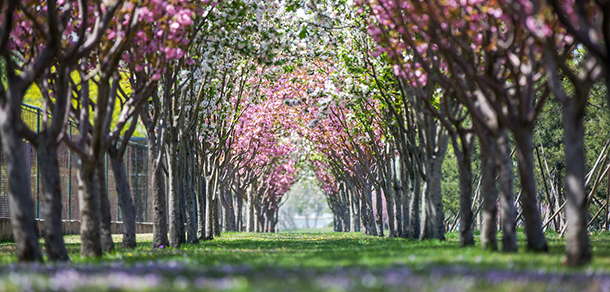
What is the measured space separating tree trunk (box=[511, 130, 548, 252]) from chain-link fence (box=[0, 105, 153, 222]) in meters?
7.17

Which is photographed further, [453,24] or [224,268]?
[453,24]

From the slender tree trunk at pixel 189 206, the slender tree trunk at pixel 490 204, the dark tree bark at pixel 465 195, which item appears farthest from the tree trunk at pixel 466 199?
the slender tree trunk at pixel 189 206

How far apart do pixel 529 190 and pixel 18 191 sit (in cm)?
693

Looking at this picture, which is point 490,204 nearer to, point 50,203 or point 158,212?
point 50,203

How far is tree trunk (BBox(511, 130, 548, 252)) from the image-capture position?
394 inches

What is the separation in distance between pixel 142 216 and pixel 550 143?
2170cm

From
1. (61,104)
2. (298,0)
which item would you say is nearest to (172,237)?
(298,0)

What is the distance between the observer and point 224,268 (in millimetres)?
8219

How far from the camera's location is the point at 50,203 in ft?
34.1

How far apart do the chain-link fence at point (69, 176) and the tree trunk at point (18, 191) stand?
2.51 metres

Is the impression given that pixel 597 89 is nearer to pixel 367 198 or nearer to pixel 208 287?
pixel 367 198

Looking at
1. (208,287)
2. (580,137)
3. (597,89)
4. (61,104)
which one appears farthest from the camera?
(597,89)

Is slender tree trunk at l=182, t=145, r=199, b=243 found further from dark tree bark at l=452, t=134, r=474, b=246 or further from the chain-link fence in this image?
dark tree bark at l=452, t=134, r=474, b=246

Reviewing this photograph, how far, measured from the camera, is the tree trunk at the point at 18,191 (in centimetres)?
961
